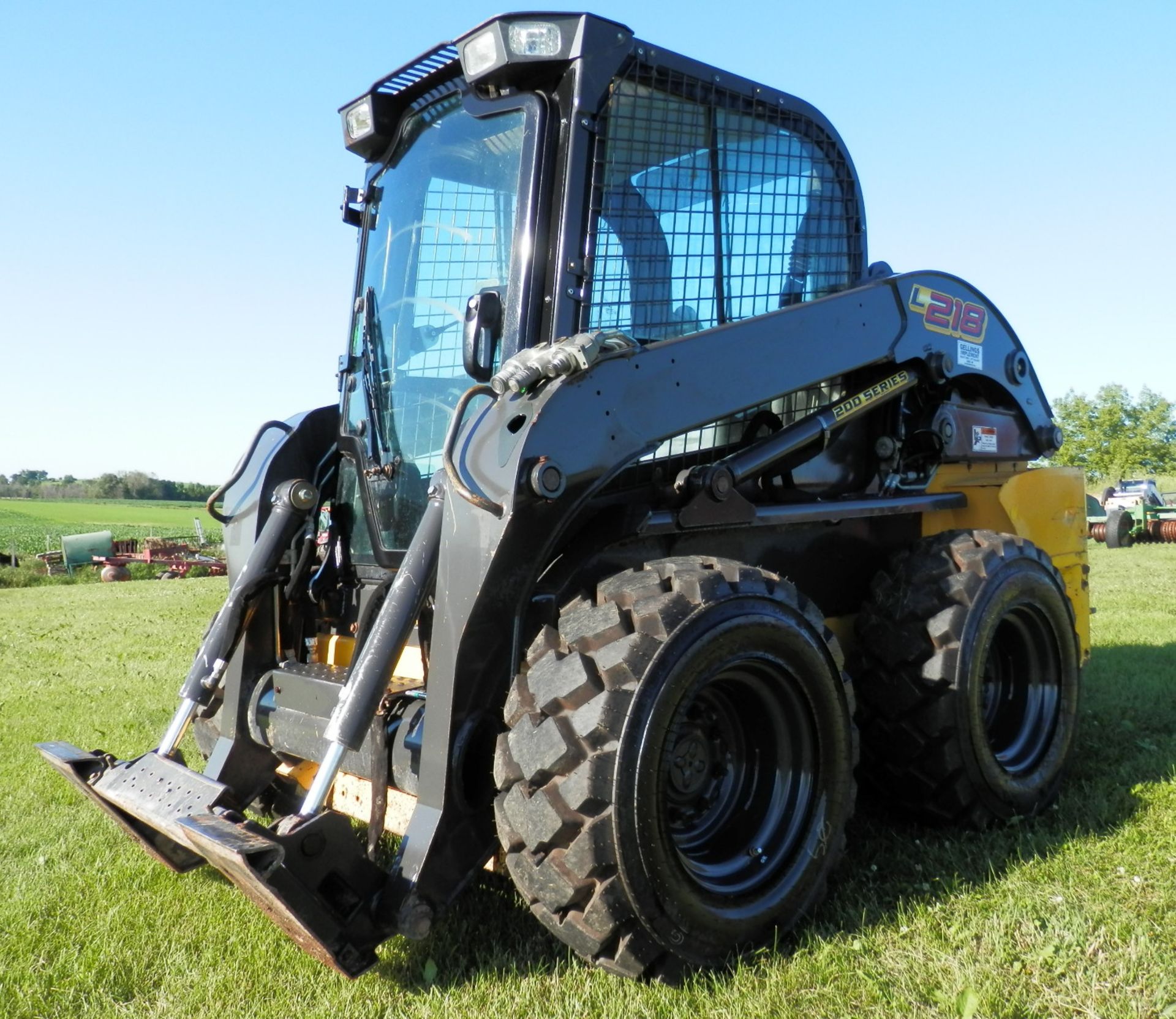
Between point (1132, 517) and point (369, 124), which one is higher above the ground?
point (369, 124)

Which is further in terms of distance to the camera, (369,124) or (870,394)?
(870,394)

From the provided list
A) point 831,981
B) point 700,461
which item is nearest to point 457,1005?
point 831,981

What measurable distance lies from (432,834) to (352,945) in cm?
33

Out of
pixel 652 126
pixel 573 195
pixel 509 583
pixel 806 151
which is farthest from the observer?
pixel 806 151

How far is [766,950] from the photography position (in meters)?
2.92

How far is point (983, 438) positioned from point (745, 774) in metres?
2.40

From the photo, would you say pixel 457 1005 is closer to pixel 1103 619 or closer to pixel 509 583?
pixel 509 583

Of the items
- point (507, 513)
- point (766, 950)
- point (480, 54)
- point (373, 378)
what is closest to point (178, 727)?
A: point (373, 378)

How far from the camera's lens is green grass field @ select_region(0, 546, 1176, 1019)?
2.69 metres

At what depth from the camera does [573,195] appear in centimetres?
338

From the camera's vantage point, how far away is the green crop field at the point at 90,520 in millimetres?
40172

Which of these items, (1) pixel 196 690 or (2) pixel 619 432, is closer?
(2) pixel 619 432

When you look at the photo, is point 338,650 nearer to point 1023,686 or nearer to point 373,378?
point 373,378

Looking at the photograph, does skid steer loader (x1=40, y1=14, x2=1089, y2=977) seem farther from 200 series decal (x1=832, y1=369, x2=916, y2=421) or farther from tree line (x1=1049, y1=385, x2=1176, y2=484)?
tree line (x1=1049, y1=385, x2=1176, y2=484)
